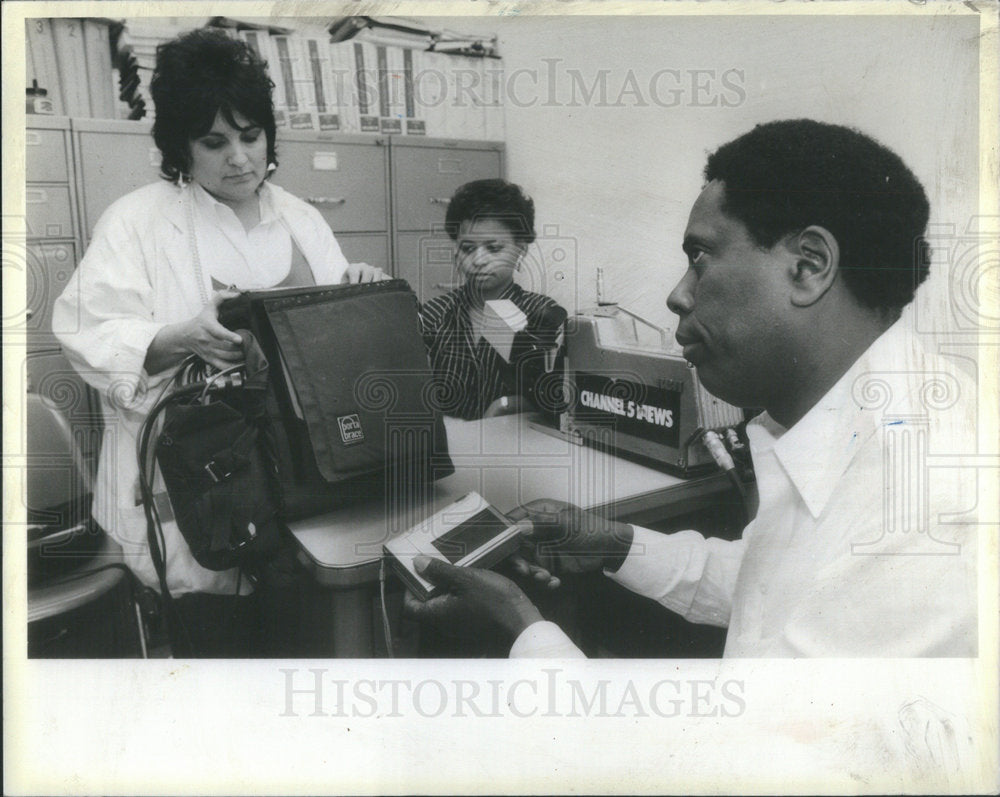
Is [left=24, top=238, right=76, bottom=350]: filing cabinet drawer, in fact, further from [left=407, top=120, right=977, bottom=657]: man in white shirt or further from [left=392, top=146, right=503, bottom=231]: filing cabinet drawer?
[left=407, top=120, right=977, bottom=657]: man in white shirt

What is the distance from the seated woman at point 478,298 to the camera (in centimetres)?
163

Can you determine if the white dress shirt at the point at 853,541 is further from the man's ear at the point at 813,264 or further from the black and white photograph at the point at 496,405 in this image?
the man's ear at the point at 813,264

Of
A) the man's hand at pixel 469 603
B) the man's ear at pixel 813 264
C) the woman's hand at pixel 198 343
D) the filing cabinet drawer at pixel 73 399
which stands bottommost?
the man's hand at pixel 469 603

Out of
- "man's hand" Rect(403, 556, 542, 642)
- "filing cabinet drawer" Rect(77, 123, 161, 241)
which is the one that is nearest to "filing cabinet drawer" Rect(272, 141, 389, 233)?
"filing cabinet drawer" Rect(77, 123, 161, 241)

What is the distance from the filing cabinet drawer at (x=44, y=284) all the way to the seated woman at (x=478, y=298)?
64 cm

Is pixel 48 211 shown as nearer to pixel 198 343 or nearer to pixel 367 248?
pixel 198 343

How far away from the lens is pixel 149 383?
1589mm

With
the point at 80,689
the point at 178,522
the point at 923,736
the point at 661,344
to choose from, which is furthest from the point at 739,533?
the point at 80,689

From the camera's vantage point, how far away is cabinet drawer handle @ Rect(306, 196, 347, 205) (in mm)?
1611

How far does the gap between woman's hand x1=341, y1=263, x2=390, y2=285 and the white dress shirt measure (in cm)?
67

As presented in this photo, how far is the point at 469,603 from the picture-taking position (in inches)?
62.3

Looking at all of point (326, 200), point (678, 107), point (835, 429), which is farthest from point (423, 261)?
point (835, 429)

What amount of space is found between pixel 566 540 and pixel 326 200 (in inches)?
29.5

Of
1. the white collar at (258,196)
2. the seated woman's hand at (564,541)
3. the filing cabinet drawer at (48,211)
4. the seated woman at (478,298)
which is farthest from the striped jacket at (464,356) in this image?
the filing cabinet drawer at (48,211)
